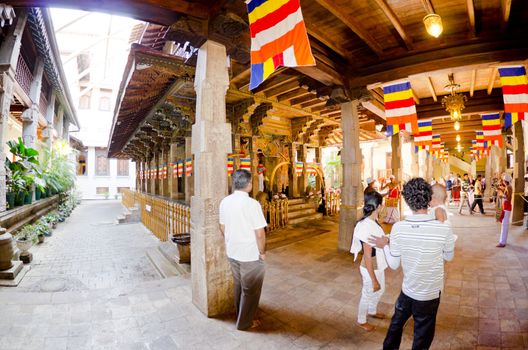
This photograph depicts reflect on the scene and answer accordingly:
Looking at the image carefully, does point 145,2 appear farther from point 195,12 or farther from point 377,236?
point 377,236

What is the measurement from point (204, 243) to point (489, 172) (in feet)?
74.0

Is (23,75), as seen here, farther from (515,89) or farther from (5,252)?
(515,89)

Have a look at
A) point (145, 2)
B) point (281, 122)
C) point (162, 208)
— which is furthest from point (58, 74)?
point (145, 2)

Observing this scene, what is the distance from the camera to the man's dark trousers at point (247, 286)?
3.09 m

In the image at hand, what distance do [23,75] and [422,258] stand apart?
15.1m

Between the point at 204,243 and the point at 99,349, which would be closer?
the point at 99,349

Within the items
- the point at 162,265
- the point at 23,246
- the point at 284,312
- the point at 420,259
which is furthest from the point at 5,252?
the point at 420,259

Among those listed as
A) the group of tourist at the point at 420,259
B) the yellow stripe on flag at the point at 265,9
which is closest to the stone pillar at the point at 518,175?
the group of tourist at the point at 420,259

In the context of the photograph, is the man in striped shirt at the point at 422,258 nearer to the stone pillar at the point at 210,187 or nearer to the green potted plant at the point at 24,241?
the stone pillar at the point at 210,187

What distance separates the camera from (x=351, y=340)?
9.82 feet

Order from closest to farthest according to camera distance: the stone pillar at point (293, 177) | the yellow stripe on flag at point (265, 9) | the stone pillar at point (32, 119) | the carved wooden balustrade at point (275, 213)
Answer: the yellow stripe on flag at point (265, 9) → the carved wooden balustrade at point (275, 213) → the stone pillar at point (32, 119) → the stone pillar at point (293, 177)

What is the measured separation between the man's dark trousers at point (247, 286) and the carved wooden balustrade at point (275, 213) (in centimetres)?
575

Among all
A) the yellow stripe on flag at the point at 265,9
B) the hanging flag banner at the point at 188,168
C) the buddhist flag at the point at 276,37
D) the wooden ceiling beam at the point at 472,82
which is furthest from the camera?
the hanging flag banner at the point at 188,168

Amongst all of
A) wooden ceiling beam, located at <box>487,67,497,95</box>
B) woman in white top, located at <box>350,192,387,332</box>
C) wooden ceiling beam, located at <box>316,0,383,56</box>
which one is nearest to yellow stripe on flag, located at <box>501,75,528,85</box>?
wooden ceiling beam, located at <box>487,67,497,95</box>
